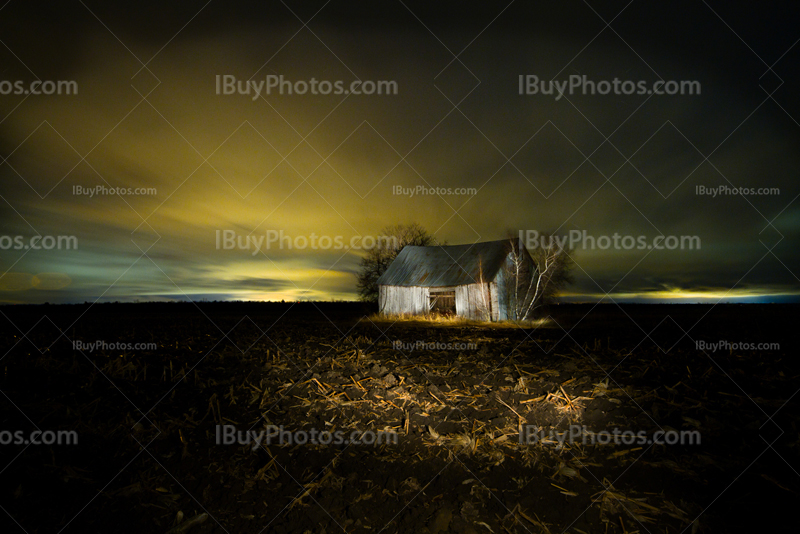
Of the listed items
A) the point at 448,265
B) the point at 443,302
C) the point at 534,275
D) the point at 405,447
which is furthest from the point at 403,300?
the point at 405,447

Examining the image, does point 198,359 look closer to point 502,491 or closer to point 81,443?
point 81,443

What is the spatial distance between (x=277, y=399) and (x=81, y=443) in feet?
9.71

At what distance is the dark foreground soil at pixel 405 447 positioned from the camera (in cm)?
460

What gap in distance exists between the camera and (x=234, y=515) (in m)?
4.69

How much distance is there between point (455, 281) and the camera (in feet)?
101

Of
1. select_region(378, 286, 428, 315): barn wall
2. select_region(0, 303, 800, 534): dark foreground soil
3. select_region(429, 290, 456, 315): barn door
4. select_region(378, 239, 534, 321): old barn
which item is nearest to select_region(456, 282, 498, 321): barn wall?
select_region(378, 239, 534, 321): old barn

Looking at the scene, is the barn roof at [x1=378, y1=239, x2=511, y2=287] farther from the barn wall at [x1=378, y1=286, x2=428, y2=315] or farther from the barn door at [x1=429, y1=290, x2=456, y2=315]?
the barn door at [x1=429, y1=290, x2=456, y2=315]

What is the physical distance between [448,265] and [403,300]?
4.74 metres

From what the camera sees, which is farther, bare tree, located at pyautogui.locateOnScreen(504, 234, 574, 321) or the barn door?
the barn door

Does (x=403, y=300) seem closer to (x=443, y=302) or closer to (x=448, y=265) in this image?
(x=443, y=302)

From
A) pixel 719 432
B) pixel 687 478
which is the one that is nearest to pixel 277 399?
pixel 687 478

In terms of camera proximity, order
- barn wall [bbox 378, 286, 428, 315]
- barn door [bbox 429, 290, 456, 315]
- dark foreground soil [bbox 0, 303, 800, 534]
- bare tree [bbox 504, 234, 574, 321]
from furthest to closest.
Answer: barn wall [bbox 378, 286, 428, 315] < barn door [bbox 429, 290, 456, 315] < bare tree [bbox 504, 234, 574, 321] < dark foreground soil [bbox 0, 303, 800, 534]

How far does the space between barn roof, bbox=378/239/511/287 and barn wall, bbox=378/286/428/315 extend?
0.52 m

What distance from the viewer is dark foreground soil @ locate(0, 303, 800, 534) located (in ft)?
15.1
